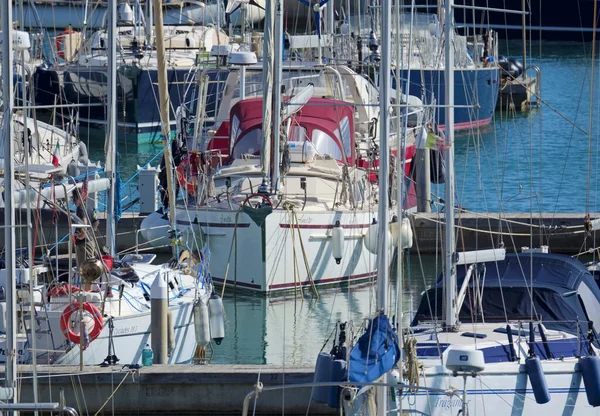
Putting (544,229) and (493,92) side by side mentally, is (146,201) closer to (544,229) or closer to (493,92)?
(544,229)

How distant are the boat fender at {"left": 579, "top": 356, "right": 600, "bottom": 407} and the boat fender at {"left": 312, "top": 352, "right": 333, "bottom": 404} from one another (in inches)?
97.5

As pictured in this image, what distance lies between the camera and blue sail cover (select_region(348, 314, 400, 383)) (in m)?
11.4

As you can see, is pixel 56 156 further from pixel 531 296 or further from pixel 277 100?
pixel 531 296

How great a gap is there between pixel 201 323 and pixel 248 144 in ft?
24.9

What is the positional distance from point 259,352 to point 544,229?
253 inches

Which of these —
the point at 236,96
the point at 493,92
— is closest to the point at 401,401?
the point at 236,96

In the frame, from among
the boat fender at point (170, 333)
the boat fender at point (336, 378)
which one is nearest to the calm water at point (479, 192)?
the boat fender at point (336, 378)

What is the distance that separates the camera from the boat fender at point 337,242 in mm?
20781

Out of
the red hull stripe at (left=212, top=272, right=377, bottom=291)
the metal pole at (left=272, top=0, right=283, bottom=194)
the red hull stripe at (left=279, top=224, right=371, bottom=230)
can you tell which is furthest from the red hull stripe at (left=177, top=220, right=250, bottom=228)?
the red hull stripe at (left=212, top=272, right=377, bottom=291)

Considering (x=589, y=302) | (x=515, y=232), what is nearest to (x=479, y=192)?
(x=515, y=232)

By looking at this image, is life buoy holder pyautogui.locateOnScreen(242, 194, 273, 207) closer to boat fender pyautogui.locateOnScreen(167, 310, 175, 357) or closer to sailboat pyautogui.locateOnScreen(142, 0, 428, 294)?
sailboat pyautogui.locateOnScreen(142, 0, 428, 294)

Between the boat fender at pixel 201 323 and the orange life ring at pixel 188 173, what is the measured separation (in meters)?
5.73

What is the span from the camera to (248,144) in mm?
23141

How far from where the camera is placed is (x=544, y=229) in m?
22.5
